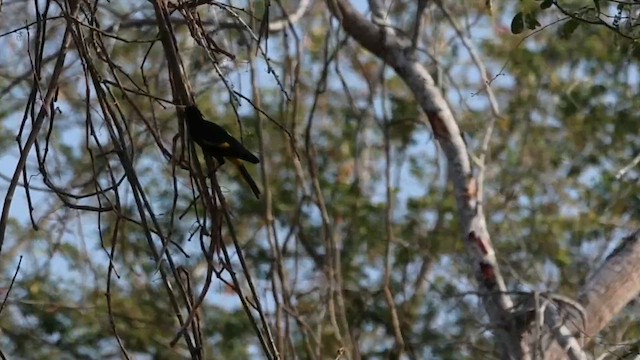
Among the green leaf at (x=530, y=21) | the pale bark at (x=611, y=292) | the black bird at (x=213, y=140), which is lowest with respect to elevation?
the black bird at (x=213, y=140)

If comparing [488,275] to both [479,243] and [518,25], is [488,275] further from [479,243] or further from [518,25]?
[518,25]

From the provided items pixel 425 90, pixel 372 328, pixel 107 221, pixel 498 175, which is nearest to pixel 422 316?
pixel 372 328

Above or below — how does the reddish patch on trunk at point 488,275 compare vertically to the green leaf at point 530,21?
above

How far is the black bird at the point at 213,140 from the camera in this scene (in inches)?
78.5

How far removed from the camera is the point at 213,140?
7.08 ft

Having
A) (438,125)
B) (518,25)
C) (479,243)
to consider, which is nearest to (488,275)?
(479,243)

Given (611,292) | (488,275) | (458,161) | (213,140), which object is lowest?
(213,140)

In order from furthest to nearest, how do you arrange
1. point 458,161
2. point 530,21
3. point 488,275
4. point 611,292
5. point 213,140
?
1. point 458,161
2. point 488,275
3. point 611,292
4. point 530,21
5. point 213,140

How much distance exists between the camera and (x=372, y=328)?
5.54 meters

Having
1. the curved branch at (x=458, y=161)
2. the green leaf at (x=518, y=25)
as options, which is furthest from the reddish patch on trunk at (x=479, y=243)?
the green leaf at (x=518, y=25)

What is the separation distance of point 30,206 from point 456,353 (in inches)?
147

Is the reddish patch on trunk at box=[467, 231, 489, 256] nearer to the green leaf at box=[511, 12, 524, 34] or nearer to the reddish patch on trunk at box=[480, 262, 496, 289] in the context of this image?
the reddish patch on trunk at box=[480, 262, 496, 289]

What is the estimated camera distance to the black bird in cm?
199

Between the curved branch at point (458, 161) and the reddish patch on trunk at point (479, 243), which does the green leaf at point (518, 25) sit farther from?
the reddish patch on trunk at point (479, 243)
